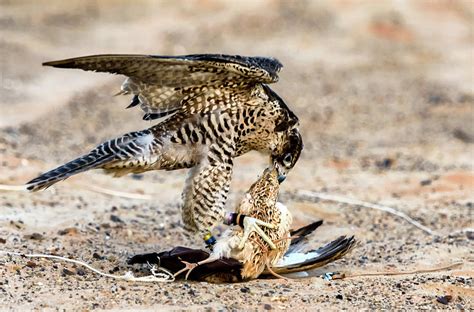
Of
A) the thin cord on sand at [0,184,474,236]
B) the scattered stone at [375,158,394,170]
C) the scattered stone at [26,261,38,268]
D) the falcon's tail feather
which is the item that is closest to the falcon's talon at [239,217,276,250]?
the falcon's tail feather

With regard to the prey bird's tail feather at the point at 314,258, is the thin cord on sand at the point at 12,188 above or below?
below

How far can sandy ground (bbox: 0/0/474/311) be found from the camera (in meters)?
5.20

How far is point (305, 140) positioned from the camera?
12.0 meters

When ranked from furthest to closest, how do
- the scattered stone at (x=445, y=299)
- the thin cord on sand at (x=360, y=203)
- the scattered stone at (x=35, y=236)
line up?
the thin cord on sand at (x=360, y=203)
the scattered stone at (x=35, y=236)
the scattered stone at (x=445, y=299)

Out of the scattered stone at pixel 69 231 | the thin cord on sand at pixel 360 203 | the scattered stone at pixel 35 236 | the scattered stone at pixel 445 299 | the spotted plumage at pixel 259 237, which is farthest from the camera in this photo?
the thin cord on sand at pixel 360 203

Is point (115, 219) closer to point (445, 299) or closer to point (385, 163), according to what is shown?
point (445, 299)

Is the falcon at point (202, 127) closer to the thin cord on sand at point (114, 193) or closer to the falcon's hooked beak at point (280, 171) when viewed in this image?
the falcon's hooked beak at point (280, 171)

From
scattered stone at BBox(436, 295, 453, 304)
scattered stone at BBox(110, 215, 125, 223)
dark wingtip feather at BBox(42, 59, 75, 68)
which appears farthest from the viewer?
scattered stone at BBox(110, 215, 125, 223)

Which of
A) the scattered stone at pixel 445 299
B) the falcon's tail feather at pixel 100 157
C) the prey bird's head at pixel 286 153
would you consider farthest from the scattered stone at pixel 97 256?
the scattered stone at pixel 445 299

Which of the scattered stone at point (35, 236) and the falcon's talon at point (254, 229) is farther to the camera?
the scattered stone at point (35, 236)

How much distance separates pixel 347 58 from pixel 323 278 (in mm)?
11705

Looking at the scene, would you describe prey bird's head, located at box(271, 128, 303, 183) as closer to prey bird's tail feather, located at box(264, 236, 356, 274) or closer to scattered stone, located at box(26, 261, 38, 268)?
prey bird's tail feather, located at box(264, 236, 356, 274)

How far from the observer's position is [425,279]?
5598 mm

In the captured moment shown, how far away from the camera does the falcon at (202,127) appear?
5.48 m
